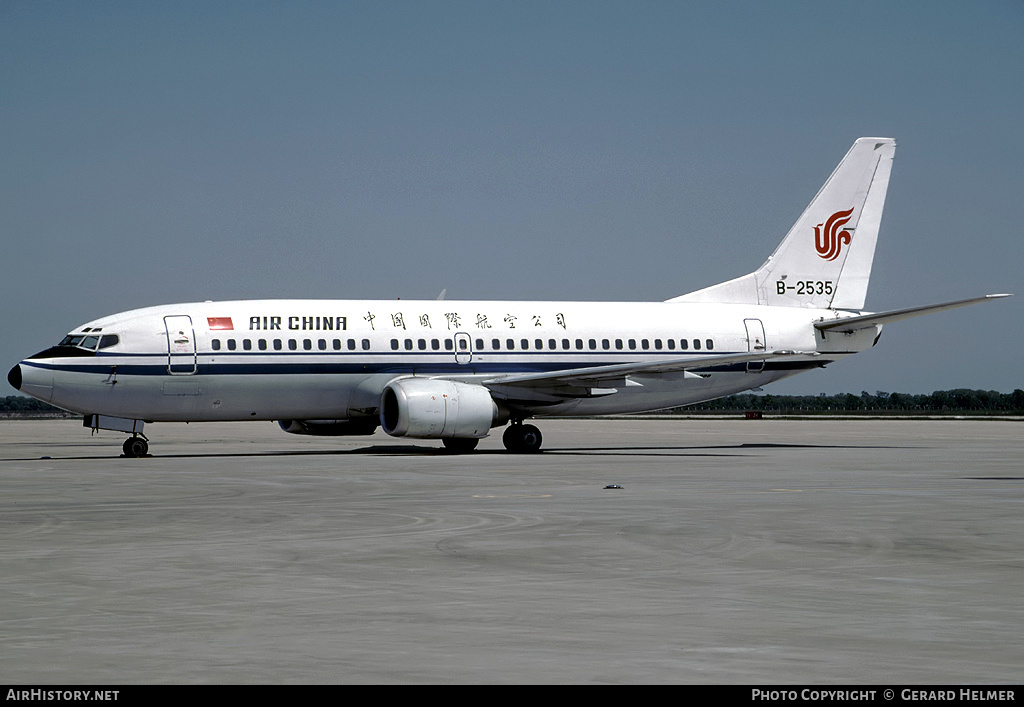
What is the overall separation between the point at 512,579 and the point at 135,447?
78.4 feet

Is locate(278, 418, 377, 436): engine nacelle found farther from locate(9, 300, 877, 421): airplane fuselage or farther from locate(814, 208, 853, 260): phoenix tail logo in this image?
locate(814, 208, 853, 260): phoenix tail logo

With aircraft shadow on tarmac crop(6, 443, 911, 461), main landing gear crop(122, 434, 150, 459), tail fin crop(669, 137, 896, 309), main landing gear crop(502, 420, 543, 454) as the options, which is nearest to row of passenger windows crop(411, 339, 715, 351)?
main landing gear crop(502, 420, 543, 454)

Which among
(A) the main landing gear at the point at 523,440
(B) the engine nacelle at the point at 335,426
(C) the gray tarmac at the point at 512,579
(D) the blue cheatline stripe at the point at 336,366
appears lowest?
(C) the gray tarmac at the point at 512,579

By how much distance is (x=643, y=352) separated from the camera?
39250 mm

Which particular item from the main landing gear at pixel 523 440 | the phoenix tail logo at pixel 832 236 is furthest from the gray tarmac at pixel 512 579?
the phoenix tail logo at pixel 832 236

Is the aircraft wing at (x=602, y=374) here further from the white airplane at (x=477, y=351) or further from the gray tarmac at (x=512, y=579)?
the gray tarmac at (x=512, y=579)

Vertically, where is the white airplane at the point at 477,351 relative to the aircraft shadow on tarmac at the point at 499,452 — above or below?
above

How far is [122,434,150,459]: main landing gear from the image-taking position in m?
33.3

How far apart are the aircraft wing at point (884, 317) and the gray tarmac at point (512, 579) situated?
1186 cm

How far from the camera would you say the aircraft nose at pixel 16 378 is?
32656 millimetres

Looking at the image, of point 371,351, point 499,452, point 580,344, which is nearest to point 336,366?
point 371,351

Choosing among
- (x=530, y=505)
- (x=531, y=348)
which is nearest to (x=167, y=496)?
(x=530, y=505)

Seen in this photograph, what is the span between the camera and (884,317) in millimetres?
38812

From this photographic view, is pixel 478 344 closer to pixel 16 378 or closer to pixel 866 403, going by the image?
pixel 16 378
